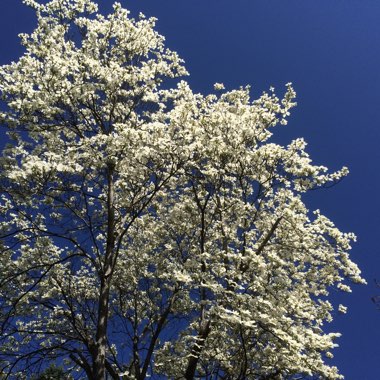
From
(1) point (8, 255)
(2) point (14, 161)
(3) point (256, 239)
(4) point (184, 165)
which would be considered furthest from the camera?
(3) point (256, 239)

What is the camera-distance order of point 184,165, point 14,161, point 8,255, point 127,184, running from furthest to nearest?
point 127,184 < point 8,255 < point 184,165 < point 14,161

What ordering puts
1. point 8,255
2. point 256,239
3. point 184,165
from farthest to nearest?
point 256,239, point 8,255, point 184,165

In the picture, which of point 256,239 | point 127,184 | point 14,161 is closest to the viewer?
point 14,161

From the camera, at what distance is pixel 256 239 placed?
54.6 feet

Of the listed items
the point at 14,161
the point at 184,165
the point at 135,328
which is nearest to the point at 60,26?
the point at 14,161

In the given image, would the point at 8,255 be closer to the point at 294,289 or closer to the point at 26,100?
the point at 26,100

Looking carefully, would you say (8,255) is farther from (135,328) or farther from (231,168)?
(231,168)

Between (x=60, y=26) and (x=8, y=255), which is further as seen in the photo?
(x=60, y=26)

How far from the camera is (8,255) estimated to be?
13891mm

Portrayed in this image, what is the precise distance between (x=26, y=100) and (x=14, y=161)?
80.2 inches

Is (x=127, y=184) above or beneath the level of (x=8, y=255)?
above

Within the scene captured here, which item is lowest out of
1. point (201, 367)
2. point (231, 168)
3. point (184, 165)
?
point (201, 367)

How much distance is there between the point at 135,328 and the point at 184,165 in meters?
8.09

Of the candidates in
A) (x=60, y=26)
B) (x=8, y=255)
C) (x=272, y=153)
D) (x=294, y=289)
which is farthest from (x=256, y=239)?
(x=60, y=26)
